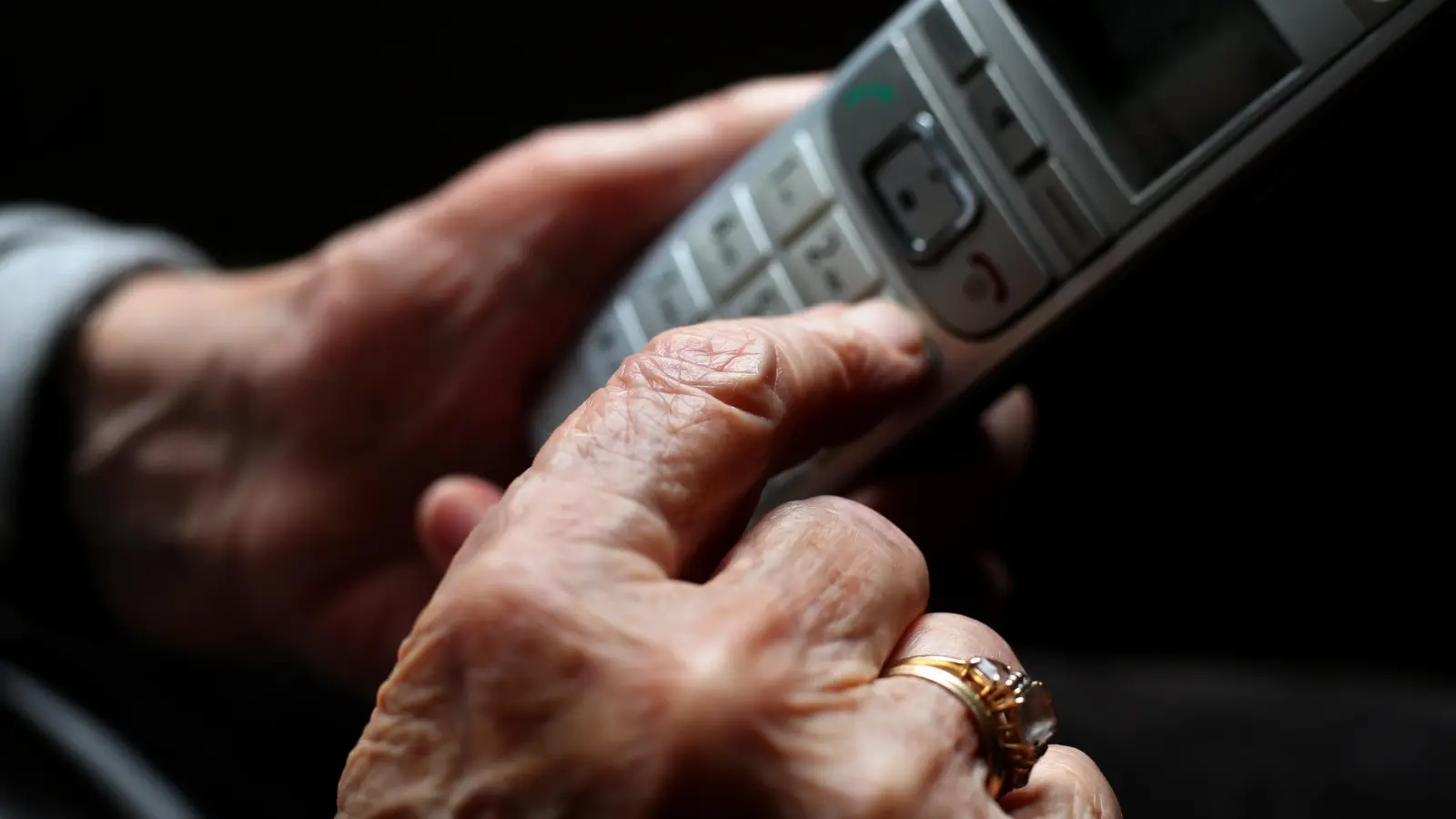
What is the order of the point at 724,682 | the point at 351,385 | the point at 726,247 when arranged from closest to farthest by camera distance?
the point at 724,682 < the point at 726,247 < the point at 351,385

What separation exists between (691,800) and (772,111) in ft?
1.37

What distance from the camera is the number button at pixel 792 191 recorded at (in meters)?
0.51

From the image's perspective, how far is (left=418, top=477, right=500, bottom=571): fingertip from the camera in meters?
0.55

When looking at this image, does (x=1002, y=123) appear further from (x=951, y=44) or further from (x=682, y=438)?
(x=682, y=438)

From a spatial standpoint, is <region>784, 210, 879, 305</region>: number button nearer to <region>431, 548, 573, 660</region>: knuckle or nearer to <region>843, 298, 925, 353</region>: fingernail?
<region>843, 298, 925, 353</region>: fingernail

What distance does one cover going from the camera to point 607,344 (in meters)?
0.58

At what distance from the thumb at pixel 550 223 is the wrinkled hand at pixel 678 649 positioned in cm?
28

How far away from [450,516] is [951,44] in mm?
328

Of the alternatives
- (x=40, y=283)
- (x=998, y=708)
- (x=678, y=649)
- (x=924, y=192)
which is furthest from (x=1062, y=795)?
(x=40, y=283)

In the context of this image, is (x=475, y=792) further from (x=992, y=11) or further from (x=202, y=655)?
(x=202, y=655)

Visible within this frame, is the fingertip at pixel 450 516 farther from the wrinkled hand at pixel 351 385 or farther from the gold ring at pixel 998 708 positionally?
the gold ring at pixel 998 708

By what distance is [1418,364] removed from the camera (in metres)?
0.68

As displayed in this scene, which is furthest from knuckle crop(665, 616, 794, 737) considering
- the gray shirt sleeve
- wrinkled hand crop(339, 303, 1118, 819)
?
the gray shirt sleeve

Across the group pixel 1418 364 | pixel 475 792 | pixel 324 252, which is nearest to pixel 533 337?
pixel 324 252
